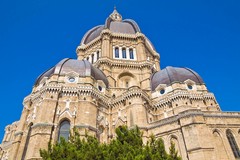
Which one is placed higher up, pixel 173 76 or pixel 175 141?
pixel 173 76

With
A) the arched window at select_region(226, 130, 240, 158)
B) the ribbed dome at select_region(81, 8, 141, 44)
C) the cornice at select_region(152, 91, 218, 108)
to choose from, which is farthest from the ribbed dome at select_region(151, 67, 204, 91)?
the ribbed dome at select_region(81, 8, 141, 44)

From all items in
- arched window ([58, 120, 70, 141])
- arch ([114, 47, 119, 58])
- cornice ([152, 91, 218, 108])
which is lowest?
arched window ([58, 120, 70, 141])

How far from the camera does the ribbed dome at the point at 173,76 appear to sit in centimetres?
3694

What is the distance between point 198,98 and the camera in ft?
115

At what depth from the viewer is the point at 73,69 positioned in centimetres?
3369

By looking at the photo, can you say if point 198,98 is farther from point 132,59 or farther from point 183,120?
point 132,59

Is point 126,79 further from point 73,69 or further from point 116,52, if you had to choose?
point 73,69

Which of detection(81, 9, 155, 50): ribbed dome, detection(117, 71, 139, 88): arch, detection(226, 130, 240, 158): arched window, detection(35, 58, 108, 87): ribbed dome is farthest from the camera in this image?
detection(81, 9, 155, 50): ribbed dome

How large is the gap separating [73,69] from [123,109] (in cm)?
1010

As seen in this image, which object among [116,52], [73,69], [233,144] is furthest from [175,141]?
[116,52]

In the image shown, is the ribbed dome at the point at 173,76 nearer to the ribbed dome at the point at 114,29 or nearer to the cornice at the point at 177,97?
the cornice at the point at 177,97

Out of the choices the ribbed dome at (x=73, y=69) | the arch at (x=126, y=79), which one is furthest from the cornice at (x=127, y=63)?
the ribbed dome at (x=73, y=69)

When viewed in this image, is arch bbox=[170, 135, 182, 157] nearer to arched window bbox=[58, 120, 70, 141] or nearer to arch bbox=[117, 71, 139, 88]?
arched window bbox=[58, 120, 70, 141]

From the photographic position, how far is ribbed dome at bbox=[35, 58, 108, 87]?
1296 inches
